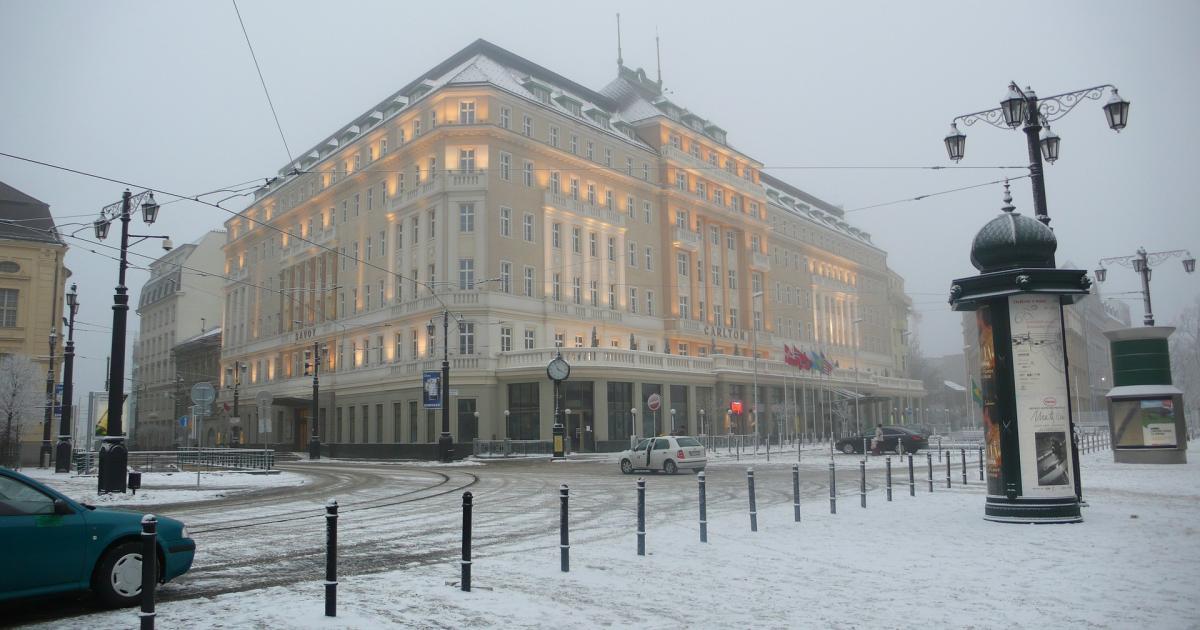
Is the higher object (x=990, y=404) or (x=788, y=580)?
(x=990, y=404)

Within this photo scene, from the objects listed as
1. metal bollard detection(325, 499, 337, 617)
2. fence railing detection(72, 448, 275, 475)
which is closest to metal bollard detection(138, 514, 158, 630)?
metal bollard detection(325, 499, 337, 617)

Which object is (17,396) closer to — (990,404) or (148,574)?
(148,574)

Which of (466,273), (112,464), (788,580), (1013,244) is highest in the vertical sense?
(466,273)

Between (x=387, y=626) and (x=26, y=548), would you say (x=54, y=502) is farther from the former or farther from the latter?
(x=387, y=626)

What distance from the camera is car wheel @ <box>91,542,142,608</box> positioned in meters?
7.88

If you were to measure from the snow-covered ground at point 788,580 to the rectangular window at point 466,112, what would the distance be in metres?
41.3

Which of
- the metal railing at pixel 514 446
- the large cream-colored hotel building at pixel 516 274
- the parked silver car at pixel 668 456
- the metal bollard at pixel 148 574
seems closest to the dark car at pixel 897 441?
the large cream-colored hotel building at pixel 516 274

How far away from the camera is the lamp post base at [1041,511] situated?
13.7 metres

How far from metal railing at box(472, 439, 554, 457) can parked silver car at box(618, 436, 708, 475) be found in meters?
17.0

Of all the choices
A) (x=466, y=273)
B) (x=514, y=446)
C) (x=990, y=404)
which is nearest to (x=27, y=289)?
(x=466, y=273)

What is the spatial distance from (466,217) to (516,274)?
4779mm

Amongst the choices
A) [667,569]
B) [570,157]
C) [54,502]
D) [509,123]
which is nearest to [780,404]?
[570,157]

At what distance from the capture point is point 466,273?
5238 cm

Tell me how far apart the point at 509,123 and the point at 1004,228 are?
42.4 meters
